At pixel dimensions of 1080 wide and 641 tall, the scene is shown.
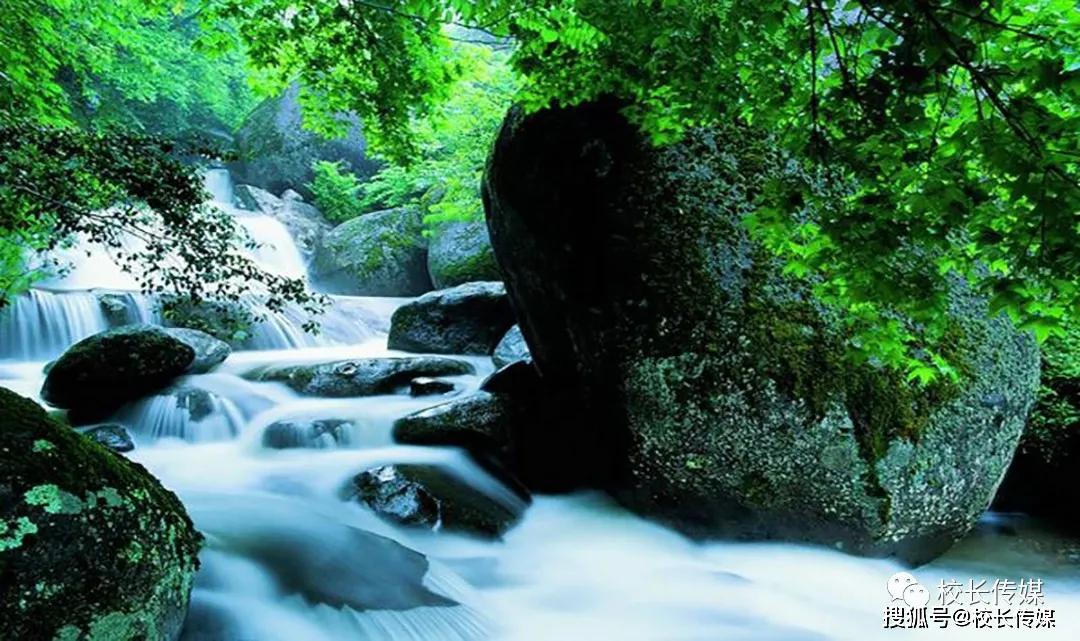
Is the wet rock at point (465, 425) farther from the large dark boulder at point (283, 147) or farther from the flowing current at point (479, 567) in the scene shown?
the large dark boulder at point (283, 147)

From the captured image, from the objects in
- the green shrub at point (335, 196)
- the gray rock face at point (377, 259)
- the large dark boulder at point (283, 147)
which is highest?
the large dark boulder at point (283, 147)

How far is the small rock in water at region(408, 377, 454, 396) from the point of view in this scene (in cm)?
759

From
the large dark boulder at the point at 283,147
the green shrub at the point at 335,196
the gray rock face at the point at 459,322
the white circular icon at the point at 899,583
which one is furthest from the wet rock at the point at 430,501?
the large dark boulder at the point at 283,147

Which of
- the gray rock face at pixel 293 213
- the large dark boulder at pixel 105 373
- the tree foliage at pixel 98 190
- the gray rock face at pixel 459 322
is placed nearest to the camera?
the tree foliage at pixel 98 190

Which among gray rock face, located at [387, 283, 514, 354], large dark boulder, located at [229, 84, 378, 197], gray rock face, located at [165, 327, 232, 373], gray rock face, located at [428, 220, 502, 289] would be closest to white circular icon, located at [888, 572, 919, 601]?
gray rock face, located at [387, 283, 514, 354]

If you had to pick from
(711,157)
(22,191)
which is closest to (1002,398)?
(711,157)

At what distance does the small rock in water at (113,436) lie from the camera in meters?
5.89

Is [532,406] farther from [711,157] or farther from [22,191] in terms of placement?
[22,191]

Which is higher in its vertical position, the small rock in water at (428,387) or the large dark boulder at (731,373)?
the large dark boulder at (731,373)

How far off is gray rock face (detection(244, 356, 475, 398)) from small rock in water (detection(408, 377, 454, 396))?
227 millimetres

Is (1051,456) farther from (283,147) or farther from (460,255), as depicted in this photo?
(283,147)

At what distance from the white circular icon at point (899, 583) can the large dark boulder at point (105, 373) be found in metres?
7.52

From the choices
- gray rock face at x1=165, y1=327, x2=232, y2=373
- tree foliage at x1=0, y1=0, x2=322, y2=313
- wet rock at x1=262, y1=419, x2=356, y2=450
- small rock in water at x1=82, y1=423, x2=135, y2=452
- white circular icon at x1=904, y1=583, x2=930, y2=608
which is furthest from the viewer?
gray rock face at x1=165, y1=327, x2=232, y2=373

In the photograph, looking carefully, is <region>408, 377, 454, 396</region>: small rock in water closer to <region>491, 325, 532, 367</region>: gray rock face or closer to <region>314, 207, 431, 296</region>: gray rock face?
<region>491, 325, 532, 367</region>: gray rock face
